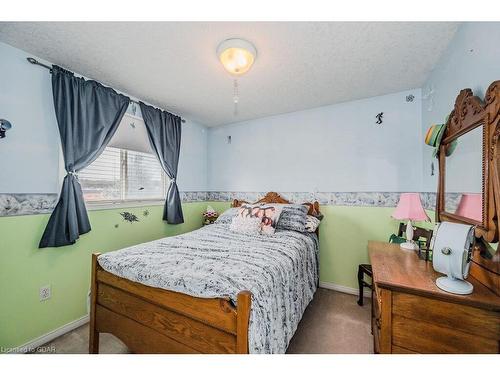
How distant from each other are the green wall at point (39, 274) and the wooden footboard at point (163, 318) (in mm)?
643

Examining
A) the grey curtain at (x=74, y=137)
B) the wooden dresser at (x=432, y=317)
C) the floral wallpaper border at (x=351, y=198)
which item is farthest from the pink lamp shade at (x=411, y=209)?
the grey curtain at (x=74, y=137)

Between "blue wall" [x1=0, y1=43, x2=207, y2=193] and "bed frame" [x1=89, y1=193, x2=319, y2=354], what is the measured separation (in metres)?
0.92

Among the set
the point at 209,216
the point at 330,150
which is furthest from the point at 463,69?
the point at 209,216

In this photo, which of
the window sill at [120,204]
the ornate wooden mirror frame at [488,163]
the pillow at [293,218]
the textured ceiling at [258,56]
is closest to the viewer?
the ornate wooden mirror frame at [488,163]

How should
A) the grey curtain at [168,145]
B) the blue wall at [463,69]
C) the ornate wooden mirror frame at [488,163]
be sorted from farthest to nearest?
the grey curtain at [168,145] < the blue wall at [463,69] < the ornate wooden mirror frame at [488,163]

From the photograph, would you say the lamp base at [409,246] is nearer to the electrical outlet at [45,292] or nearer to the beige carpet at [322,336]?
the beige carpet at [322,336]

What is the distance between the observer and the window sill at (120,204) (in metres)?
2.14

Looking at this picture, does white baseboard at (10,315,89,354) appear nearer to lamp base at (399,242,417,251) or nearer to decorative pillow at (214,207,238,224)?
decorative pillow at (214,207,238,224)

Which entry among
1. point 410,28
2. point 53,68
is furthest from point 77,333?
point 410,28

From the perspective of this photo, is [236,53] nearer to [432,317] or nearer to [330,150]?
[330,150]

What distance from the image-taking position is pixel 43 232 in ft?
5.86

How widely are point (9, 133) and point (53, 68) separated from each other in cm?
67

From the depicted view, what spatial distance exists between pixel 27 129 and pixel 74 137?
30 cm

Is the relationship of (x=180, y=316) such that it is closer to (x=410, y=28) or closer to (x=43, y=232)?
(x=43, y=232)
